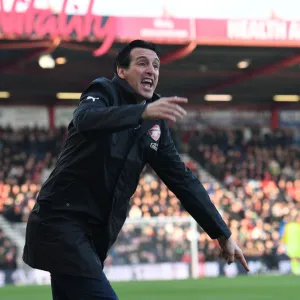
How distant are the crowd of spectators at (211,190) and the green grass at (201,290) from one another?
2955 millimetres

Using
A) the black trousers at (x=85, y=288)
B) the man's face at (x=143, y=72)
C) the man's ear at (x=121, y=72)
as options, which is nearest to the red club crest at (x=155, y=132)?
the man's face at (x=143, y=72)

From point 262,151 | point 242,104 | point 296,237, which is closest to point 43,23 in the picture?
point 296,237

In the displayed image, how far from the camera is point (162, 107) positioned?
3514 mm

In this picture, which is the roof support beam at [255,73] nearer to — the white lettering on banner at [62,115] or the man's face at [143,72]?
the white lettering on banner at [62,115]

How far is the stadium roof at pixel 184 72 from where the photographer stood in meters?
24.4

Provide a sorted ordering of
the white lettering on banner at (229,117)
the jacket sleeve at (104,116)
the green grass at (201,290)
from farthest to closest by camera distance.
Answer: the white lettering on banner at (229,117), the green grass at (201,290), the jacket sleeve at (104,116)

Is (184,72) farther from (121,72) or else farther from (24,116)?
(121,72)

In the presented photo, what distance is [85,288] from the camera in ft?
13.3

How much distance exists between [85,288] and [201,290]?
8465 millimetres

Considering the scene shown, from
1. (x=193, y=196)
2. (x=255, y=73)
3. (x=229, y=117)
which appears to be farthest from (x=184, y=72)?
(x=193, y=196)

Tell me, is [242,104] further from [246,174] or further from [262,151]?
[246,174]

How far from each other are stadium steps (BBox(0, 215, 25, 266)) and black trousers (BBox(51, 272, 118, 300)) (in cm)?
1200

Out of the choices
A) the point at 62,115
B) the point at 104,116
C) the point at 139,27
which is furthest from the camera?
the point at 62,115

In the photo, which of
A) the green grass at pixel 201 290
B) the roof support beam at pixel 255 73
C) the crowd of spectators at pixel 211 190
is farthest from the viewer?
the roof support beam at pixel 255 73
